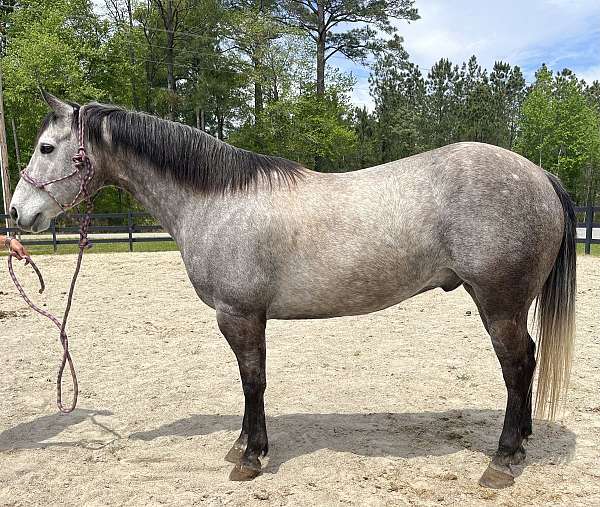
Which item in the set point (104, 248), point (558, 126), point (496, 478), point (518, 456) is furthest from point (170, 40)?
point (496, 478)

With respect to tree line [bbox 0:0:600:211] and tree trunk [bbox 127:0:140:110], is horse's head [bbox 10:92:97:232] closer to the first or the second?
tree line [bbox 0:0:600:211]

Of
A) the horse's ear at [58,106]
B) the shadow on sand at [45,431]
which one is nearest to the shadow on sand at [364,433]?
the shadow on sand at [45,431]

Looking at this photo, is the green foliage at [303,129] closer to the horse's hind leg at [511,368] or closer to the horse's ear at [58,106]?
the horse's ear at [58,106]

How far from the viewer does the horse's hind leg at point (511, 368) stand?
2795 mm

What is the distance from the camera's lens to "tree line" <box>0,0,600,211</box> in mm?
21856

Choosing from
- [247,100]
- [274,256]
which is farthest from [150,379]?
[247,100]

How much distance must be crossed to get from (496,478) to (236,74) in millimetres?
24758

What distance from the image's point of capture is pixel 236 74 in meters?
24.6

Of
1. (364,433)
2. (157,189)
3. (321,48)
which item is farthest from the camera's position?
(321,48)

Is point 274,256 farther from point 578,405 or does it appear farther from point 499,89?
point 499,89

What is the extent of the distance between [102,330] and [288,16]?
23.2 meters

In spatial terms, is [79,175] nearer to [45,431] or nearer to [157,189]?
[157,189]

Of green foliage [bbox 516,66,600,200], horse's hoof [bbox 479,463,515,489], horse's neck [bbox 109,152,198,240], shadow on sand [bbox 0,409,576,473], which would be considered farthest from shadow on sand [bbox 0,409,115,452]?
green foliage [bbox 516,66,600,200]

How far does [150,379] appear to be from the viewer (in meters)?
4.60
